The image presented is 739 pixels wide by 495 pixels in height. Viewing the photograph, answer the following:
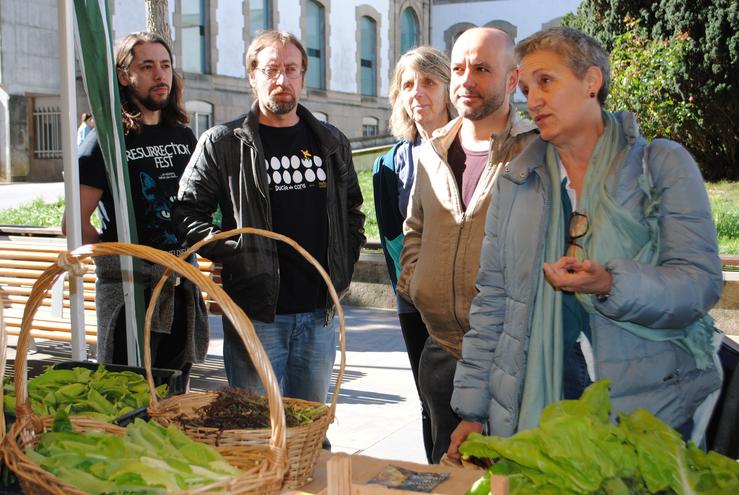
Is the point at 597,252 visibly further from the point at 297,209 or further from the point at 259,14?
the point at 259,14

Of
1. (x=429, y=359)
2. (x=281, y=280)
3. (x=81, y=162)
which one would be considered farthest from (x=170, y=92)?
(x=429, y=359)

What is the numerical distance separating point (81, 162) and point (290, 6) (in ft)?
73.8

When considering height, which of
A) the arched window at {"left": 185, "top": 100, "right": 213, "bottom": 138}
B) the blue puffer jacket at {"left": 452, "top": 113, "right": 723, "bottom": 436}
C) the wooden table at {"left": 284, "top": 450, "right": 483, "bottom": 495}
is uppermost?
the arched window at {"left": 185, "top": 100, "right": 213, "bottom": 138}

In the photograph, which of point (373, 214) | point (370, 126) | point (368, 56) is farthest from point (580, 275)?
point (368, 56)

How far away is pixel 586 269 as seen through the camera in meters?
2.09

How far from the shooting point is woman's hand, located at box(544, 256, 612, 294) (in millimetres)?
2090

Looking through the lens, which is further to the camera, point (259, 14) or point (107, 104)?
point (259, 14)

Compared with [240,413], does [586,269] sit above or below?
above

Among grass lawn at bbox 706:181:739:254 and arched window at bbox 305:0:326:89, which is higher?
arched window at bbox 305:0:326:89

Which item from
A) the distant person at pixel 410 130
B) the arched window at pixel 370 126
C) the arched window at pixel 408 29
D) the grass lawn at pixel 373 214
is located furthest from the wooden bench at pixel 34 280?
the arched window at pixel 408 29

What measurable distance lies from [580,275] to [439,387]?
122 centimetres

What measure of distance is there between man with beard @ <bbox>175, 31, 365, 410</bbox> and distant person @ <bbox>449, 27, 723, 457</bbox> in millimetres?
1123

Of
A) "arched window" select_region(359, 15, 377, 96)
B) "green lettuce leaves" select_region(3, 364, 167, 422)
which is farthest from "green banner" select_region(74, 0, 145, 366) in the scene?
"arched window" select_region(359, 15, 377, 96)

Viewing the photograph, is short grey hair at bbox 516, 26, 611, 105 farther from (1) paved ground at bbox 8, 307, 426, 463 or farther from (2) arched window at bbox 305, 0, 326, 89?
(2) arched window at bbox 305, 0, 326, 89
